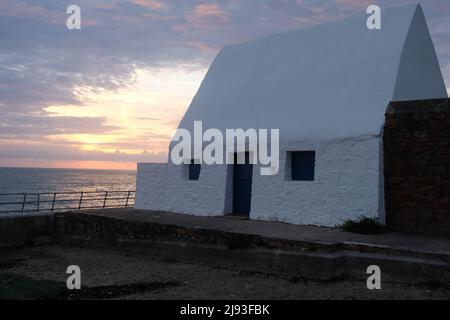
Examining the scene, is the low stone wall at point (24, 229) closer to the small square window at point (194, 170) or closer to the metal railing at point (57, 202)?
the metal railing at point (57, 202)

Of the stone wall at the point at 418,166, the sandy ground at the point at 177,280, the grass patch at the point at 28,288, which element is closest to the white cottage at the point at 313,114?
the stone wall at the point at 418,166

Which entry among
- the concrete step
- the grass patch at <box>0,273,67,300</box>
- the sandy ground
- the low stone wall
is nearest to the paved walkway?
the concrete step

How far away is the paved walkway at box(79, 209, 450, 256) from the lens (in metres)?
9.40

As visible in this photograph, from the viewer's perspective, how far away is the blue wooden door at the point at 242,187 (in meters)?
14.0

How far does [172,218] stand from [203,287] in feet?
15.6

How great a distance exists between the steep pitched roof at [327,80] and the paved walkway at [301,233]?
244 centimetres

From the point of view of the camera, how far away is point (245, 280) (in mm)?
9797

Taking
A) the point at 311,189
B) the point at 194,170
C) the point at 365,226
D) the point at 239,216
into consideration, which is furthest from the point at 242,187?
the point at 365,226

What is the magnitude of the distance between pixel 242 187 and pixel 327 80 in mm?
3835

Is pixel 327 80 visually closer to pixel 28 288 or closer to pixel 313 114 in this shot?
pixel 313 114

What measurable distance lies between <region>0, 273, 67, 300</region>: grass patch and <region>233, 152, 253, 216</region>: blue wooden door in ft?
18.9

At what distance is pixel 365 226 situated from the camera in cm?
1088

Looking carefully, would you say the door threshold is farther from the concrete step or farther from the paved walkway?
the concrete step
